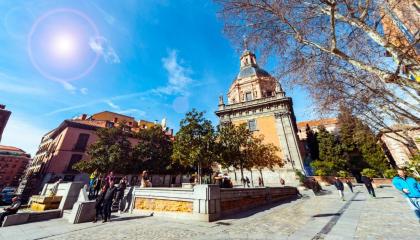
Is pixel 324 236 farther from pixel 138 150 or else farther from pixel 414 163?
pixel 138 150

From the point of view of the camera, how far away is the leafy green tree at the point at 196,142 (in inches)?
547

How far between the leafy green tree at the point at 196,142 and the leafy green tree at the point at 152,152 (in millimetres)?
11060

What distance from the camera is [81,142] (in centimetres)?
2808

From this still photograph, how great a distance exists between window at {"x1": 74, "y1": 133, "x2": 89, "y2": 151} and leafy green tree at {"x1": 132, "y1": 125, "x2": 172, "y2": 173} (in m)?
9.84

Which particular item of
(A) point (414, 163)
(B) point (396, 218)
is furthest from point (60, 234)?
(A) point (414, 163)

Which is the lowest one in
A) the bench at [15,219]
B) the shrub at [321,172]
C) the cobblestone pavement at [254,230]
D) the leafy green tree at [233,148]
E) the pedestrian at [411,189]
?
the cobblestone pavement at [254,230]

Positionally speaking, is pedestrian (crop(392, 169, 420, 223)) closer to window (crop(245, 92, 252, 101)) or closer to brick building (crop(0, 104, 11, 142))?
window (crop(245, 92, 252, 101))

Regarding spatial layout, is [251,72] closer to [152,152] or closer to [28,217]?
[152,152]

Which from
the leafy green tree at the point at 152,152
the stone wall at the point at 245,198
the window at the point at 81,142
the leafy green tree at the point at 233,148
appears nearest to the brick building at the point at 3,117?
the window at the point at 81,142

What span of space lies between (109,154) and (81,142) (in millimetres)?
9885

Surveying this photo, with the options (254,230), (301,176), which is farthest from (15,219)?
(301,176)

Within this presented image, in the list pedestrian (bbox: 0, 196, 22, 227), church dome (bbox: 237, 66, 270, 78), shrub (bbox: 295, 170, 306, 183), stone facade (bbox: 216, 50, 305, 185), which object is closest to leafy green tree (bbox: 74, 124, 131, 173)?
pedestrian (bbox: 0, 196, 22, 227)

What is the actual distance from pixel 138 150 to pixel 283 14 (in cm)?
2344

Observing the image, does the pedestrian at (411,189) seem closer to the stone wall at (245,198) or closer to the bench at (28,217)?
the stone wall at (245,198)
